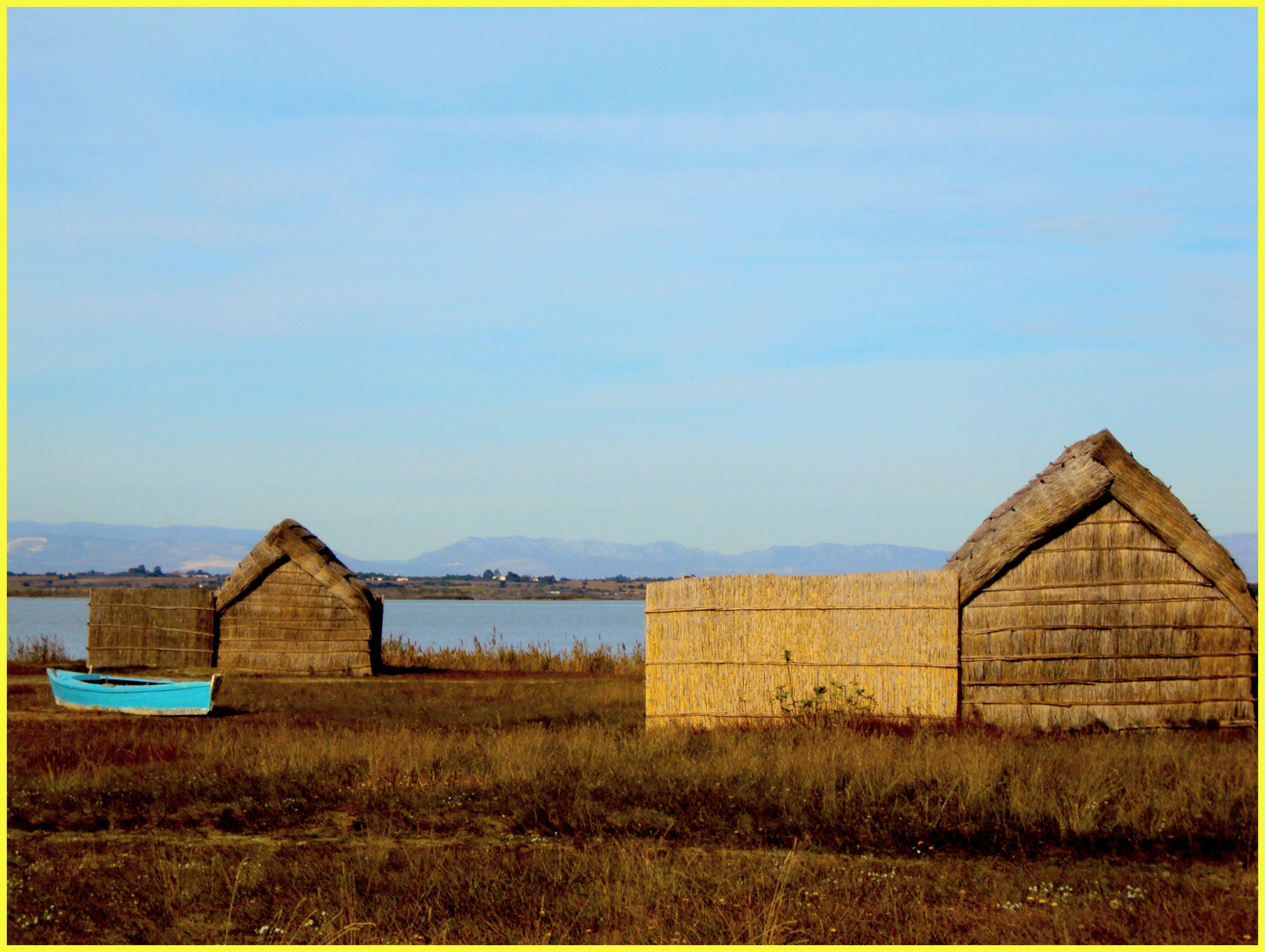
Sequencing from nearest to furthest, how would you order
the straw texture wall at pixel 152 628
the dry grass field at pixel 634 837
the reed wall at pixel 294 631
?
the dry grass field at pixel 634 837 < the reed wall at pixel 294 631 < the straw texture wall at pixel 152 628

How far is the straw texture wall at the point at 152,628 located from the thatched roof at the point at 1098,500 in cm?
1943

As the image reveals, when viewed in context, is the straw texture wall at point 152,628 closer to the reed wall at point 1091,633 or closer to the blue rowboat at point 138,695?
the blue rowboat at point 138,695

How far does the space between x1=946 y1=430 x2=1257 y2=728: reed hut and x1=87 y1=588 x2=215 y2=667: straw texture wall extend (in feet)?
64.0

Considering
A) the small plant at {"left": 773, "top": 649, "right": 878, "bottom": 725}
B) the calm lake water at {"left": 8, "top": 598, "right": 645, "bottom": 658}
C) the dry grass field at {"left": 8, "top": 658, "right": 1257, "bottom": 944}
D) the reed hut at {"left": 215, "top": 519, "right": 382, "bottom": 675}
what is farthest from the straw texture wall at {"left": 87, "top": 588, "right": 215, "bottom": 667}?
the calm lake water at {"left": 8, "top": 598, "right": 645, "bottom": 658}

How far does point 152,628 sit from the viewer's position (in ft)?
97.9

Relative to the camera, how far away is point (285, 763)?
12.7 m

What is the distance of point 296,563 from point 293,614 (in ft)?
4.18

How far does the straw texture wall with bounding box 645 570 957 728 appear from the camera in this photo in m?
16.7

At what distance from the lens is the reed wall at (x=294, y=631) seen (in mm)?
29047

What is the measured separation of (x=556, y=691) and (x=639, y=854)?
15869 mm

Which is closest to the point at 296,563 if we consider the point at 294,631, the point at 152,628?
the point at 294,631

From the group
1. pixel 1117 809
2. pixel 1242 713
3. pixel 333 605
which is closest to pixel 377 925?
pixel 1117 809

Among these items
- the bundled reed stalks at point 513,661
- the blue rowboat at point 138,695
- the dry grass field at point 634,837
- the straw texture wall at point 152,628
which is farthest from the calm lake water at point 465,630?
the dry grass field at point 634,837

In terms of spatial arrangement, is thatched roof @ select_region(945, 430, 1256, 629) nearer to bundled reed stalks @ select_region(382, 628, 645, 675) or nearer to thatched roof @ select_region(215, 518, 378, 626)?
bundled reed stalks @ select_region(382, 628, 645, 675)
